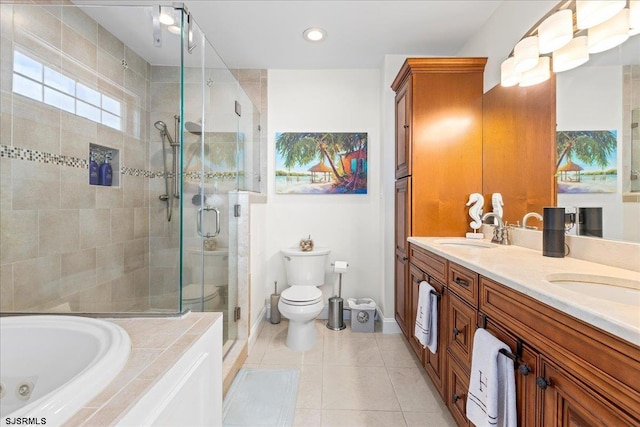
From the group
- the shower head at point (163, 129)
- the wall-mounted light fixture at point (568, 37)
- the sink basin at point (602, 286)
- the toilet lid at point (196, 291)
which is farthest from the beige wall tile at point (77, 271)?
the wall-mounted light fixture at point (568, 37)

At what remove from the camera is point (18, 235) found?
151 cm

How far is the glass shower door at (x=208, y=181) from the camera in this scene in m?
1.55

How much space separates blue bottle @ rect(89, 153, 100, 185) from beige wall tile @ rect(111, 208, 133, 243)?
0.76ft

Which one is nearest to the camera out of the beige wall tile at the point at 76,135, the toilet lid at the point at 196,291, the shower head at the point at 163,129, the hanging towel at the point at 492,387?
the hanging towel at the point at 492,387

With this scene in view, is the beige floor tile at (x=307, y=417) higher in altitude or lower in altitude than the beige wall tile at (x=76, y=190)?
lower

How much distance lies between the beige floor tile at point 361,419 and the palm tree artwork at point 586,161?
4.85ft

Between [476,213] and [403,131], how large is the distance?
0.82m

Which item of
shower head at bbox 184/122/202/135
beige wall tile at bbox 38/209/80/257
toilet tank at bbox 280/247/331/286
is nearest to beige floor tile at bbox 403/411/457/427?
toilet tank at bbox 280/247/331/286

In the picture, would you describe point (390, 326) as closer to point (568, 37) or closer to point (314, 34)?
A: point (568, 37)

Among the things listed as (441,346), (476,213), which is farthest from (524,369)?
(476,213)

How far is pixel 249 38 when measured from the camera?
7.48ft

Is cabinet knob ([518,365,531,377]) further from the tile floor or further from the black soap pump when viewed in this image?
the tile floor

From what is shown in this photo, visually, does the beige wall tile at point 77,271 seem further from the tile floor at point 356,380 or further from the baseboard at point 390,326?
the baseboard at point 390,326

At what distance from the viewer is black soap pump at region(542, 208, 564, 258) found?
1.30 m
